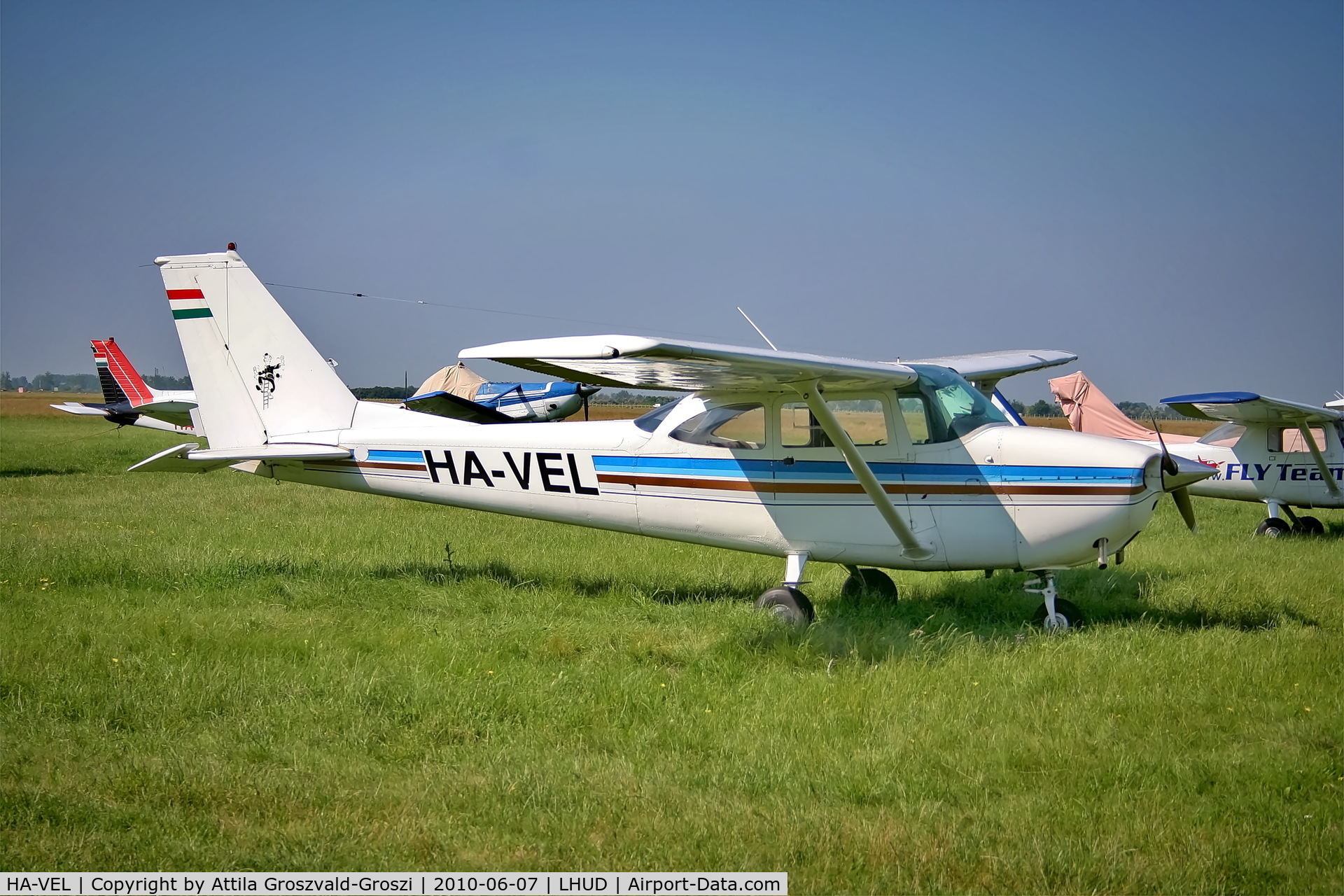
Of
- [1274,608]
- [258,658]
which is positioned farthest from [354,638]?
[1274,608]

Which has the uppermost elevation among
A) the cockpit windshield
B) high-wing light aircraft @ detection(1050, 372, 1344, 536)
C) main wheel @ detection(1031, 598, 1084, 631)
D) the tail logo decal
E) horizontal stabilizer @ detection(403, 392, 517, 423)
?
the tail logo decal

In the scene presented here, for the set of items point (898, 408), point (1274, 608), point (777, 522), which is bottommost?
point (1274, 608)

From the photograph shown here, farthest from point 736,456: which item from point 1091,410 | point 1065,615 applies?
point 1091,410

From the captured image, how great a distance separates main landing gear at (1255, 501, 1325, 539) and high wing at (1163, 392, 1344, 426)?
1310 mm

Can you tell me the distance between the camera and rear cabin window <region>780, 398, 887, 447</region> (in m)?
7.47

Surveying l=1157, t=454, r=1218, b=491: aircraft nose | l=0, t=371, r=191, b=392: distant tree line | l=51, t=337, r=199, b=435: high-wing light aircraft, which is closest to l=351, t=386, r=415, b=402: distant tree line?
l=51, t=337, r=199, b=435: high-wing light aircraft

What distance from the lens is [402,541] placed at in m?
11.5

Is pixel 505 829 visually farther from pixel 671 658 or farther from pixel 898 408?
pixel 898 408

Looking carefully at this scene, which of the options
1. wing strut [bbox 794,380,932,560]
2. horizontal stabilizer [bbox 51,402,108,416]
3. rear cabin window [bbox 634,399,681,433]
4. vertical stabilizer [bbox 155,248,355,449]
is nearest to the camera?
wing strut [bbox 794,380,932,560]

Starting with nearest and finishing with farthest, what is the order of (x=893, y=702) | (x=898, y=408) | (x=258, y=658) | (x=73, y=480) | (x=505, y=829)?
(x=505, y=829) → (x=893, y=702) → (x=258, y=658) → (x=898, y=408) → (x=73, y=480)

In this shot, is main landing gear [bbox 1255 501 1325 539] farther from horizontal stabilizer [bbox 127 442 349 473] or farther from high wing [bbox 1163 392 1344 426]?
horizontal stabilizer [bbox 127 442 349 473]

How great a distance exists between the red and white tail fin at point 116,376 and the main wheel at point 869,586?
33820 millimetres

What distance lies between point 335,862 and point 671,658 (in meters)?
3.17

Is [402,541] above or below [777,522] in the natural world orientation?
below
